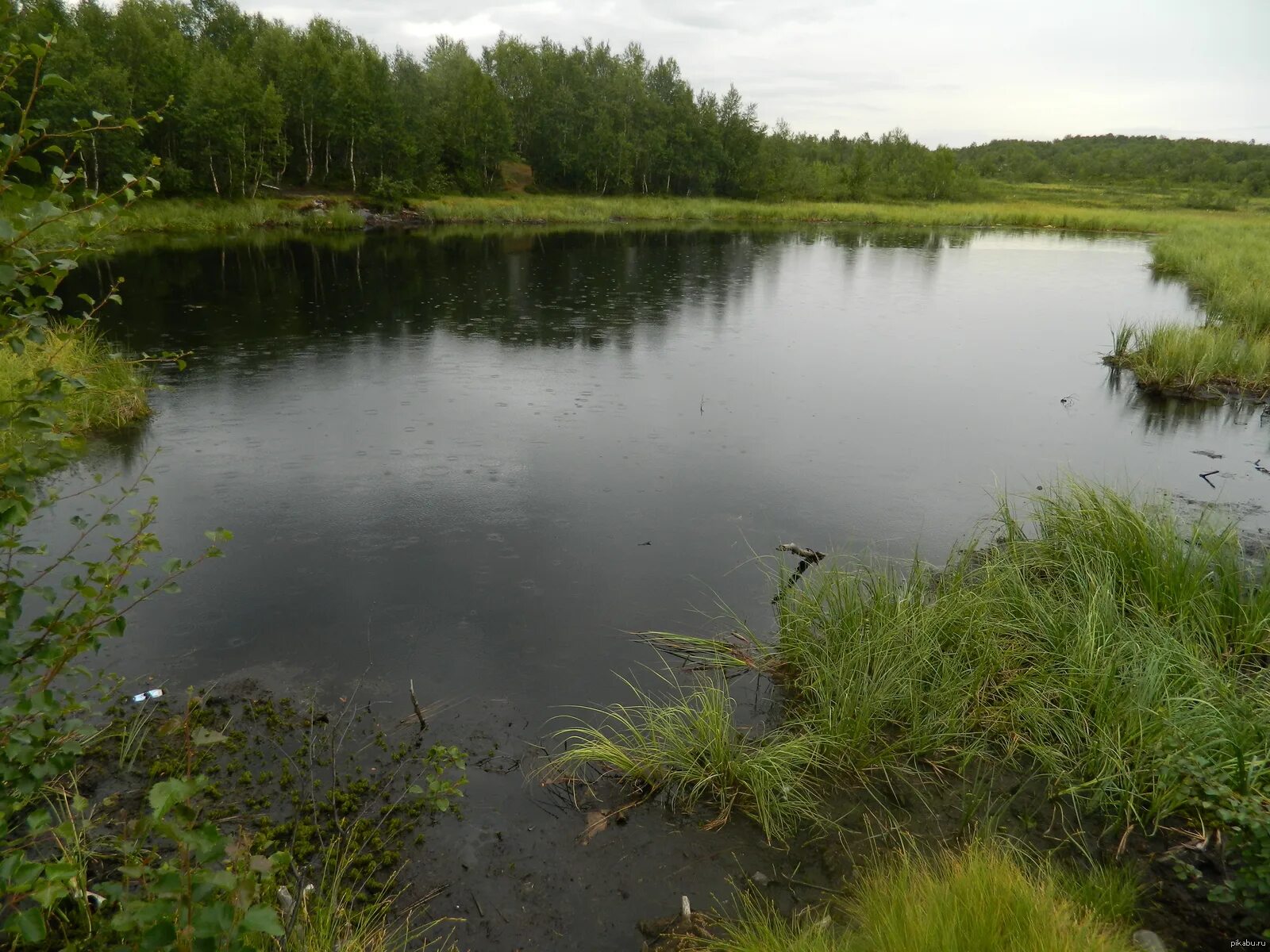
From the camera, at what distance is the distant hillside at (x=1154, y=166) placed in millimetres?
83531

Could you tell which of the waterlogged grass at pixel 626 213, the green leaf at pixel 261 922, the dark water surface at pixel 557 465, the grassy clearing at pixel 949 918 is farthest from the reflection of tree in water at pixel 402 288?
the green leaf at pixel 261 922

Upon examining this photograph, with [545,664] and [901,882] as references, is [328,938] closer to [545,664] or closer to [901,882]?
[901,882]

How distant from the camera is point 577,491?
7.27 meters

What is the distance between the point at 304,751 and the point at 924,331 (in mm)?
14195

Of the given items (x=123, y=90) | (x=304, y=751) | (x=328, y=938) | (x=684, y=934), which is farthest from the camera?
(x=123, y=90)

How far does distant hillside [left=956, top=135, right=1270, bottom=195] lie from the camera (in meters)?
83.5

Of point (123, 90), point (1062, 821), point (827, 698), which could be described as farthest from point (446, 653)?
point (123, 90)

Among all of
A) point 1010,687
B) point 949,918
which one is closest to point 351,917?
point 949,918

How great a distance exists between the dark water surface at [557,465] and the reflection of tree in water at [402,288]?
16 centimetres

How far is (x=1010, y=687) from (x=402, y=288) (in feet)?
54.1

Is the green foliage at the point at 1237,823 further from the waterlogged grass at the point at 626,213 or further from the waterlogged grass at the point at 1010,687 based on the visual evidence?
the waterlogged grass at the point at 626,213

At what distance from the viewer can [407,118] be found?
42.2 meters

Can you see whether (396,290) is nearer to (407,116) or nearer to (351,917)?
(351,917)

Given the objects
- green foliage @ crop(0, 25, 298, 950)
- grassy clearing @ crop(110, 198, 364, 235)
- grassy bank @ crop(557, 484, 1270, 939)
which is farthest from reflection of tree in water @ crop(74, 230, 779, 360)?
green foliage @ crop(0, 25, 298, 950)
